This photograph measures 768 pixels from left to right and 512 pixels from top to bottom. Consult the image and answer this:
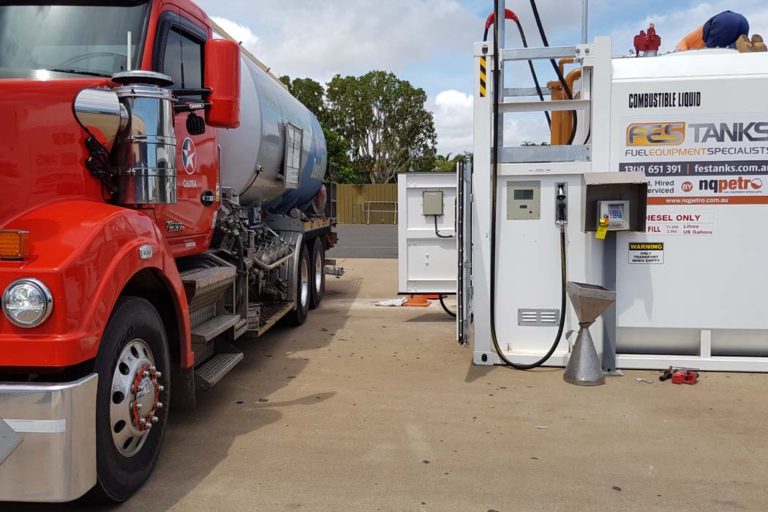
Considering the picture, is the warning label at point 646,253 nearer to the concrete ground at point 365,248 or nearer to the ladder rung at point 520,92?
the ladder rung at point 520,92

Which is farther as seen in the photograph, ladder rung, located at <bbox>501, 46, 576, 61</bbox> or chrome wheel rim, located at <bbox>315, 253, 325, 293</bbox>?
chrome wheel rim, located at <bbox>315, 253, 325, 293</bbox>

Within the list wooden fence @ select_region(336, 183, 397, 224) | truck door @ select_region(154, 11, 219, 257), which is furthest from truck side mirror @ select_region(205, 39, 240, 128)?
wooden fence @ select_region(336, 183, 397, 224)

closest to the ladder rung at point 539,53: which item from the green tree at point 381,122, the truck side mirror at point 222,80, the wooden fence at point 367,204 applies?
the truck side mirror at point 222,80

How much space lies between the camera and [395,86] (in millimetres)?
47625

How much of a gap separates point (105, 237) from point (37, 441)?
930 mm

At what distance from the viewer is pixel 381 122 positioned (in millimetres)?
48500

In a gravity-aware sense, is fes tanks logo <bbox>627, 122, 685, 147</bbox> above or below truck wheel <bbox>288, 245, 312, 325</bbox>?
above

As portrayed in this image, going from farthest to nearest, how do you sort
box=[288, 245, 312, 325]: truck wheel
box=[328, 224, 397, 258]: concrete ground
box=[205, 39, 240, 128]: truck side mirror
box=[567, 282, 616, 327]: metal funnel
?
box=[328, 224, 397, 258]: concrete ground, box=[288, 245, 312, 325]: truck wheel, box=[567, 282, 616, 327]: metal funnel, box=[205, 39, 240, 128]: truck side mirror

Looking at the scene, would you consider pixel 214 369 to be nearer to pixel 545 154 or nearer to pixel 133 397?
pixel 133 397

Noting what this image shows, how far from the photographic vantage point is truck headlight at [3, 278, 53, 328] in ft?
8.98

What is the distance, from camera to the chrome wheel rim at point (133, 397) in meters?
3.25

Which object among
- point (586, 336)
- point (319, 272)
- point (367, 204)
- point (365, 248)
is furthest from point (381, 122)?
point (586, 336)

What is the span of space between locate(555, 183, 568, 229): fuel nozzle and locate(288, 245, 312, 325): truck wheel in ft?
10.6

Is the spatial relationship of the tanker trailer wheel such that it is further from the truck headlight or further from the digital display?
the digital display
